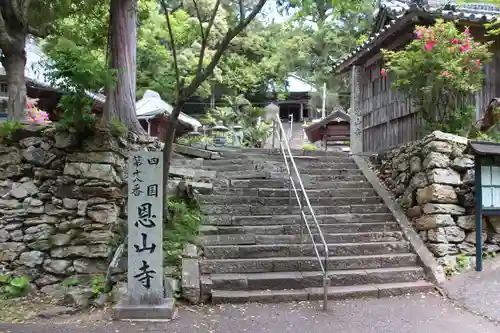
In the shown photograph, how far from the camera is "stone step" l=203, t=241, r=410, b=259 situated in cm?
649

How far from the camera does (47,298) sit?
577cm

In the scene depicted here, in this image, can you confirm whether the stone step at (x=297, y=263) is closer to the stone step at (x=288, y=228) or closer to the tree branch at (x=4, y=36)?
the stone step at (x=288, y=228)

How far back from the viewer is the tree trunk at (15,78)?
750 centimetres

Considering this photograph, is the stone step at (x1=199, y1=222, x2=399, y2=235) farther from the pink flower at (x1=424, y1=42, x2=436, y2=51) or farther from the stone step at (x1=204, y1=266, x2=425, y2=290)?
the pink flower at (x1=424, y1=42, x2=436, y2=51)

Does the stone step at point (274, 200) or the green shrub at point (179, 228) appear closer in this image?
the green shrub at point (179, 228)

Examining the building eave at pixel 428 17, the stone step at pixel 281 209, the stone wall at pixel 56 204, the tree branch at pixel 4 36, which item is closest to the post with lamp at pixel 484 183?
the stone step at pixel 281 209

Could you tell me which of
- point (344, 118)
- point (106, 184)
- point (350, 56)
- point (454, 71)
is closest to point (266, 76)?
point (344, 118)

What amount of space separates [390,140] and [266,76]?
1946 cm

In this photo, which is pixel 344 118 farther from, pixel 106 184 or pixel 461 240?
pixel 106 184

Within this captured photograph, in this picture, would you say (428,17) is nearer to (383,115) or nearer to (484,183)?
(383,115)

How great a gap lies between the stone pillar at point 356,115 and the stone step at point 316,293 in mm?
6559

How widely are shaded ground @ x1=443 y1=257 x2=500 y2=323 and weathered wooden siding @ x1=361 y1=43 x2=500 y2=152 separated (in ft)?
10.2

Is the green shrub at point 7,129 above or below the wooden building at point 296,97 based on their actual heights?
below

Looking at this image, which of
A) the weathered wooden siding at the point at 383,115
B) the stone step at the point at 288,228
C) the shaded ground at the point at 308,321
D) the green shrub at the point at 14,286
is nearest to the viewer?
the shaded ground at the point at 308,321
